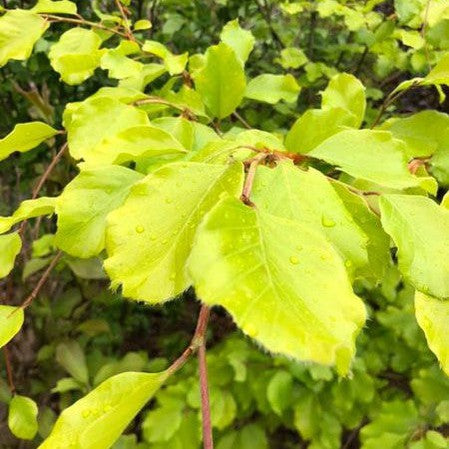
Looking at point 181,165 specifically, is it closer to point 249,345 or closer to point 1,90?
point 249,345

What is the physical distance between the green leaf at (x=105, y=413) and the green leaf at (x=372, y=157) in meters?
0.24

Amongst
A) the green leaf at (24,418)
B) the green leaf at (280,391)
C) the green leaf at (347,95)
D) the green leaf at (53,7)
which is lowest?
the green leaf at (280,391)

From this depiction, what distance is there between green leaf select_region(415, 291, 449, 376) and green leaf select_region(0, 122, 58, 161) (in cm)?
47

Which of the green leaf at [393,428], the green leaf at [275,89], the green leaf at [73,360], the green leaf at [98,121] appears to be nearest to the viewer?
the green leaf at [98,121]

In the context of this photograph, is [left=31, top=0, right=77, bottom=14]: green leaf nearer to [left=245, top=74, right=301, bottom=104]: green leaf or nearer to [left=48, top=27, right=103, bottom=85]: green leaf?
[left=48, top=27, right=103, bottom=85]: green leaf

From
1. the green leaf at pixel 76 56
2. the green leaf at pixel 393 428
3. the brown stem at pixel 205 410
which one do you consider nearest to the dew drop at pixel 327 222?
the brown stem at pixel 205 410

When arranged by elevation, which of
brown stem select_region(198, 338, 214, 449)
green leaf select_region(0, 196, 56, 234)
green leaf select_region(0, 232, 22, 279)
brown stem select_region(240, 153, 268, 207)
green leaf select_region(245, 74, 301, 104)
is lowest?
green leaf select_region(0, 232, 22, 279)

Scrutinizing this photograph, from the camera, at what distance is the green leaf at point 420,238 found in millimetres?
439

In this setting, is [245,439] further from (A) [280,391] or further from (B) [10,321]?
(B) [10,321]

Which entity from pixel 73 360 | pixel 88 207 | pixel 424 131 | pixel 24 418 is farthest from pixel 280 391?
pixel 88 207

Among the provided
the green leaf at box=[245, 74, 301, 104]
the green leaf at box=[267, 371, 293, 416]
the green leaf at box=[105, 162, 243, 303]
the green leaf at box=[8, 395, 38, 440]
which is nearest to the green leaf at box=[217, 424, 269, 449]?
the green leaf at box=[267, 371, 293, 416]

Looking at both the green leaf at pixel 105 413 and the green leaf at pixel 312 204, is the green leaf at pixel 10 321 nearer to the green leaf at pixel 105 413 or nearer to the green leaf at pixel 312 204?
the green leaf at pixel 105 413

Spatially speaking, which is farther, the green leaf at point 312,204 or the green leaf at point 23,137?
the green leaf at point 23,137

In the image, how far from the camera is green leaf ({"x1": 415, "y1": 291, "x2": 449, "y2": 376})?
0.42 m
